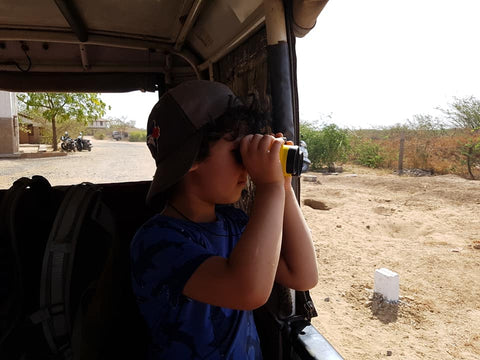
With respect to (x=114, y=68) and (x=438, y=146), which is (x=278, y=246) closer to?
(x=114, y=68)

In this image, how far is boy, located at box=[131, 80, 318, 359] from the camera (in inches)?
34.0

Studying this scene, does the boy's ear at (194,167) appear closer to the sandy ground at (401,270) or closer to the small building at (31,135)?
the sandy ground at (401,270)

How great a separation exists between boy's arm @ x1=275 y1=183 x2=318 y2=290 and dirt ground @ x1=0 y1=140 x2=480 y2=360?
288 cm

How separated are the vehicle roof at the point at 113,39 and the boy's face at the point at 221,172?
0.65 metres

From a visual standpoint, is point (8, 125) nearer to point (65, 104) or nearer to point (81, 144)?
point (65, 104)

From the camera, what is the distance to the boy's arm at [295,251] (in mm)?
1188

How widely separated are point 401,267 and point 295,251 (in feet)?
16.5

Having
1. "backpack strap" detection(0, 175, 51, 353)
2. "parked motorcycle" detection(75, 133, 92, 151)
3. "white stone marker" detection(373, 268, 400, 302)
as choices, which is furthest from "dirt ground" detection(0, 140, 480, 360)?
"parked motorcycle" detection(75, 133, 92, 151)

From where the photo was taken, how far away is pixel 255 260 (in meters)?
0.84

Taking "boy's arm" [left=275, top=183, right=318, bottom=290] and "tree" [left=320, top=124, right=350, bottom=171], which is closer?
"boy's arm" [left=275, top=183, right=318, bottom=290]

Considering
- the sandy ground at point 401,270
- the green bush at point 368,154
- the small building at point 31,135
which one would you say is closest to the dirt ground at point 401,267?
the sandy ground at point 401,270

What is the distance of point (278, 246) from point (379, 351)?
3451 millimetres

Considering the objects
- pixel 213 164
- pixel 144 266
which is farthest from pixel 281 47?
pixel 144 266

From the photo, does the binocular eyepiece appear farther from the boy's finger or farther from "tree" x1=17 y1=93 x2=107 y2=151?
"tree" x1=17 y1=93 x2=107 y2=151
